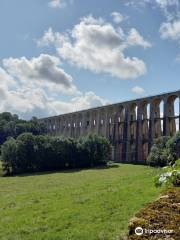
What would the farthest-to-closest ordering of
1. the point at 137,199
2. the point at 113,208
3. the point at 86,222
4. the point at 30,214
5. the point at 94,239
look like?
the point at 30,214, the point at 137,199, the point at 113,208, the point at 86,222, the point at 94,239

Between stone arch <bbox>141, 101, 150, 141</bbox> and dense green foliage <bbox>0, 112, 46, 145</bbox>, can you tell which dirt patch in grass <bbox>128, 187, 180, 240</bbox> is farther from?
dense green foliage <bbox>0, 112, 46, 145</bbox>

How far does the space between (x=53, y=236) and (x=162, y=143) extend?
48305 mm

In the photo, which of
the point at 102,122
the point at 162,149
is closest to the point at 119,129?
the point at 102,122

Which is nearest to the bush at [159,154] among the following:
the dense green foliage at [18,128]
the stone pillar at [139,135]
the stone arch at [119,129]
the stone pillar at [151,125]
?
the stone pillar at [151,125]

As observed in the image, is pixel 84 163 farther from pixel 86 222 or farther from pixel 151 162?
pixel 86 222

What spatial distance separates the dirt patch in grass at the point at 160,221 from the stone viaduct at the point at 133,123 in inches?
2262

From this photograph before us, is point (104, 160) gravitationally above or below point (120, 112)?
below

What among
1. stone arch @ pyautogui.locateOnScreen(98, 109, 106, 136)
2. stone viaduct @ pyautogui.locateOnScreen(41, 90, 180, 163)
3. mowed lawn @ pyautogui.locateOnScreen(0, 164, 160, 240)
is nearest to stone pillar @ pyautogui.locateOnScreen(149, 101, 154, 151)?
stone viaduct @ pyautogui.locateOnScreen(41, 90, 180, 163)

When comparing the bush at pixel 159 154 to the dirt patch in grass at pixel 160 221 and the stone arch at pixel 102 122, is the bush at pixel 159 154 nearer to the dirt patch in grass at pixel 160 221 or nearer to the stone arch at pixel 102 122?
the stone arch at pixel 102 122

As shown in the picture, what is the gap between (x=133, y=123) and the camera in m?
71.1

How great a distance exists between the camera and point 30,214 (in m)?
9.39

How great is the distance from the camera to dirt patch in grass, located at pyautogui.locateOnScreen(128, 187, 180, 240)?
311 centimetres

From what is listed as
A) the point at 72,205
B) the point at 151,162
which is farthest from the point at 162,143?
the point at 72,205

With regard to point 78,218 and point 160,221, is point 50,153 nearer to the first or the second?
point 78,218
